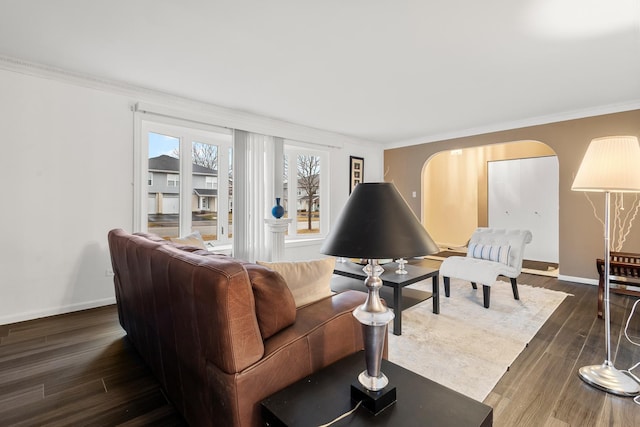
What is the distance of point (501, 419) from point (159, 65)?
12.2 feet

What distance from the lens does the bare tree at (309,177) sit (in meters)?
5.59

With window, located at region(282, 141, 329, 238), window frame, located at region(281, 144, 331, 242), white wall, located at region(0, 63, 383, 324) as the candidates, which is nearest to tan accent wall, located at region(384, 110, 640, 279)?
window frame, located at region(281, 144, 331, 242)

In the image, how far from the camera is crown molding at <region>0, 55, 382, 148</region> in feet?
9.58

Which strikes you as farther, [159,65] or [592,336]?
[159,65]

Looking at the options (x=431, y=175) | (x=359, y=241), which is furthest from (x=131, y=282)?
(x=431, y=175)

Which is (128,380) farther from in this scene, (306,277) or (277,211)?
(277,211)

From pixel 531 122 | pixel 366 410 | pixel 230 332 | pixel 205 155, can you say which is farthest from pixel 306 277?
pixel 531 122

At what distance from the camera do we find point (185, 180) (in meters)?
4.09

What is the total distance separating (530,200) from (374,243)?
6308 mm

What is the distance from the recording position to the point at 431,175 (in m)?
7.47

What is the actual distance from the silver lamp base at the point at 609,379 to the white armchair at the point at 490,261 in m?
1.15

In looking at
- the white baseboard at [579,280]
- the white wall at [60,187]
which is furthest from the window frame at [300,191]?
the white baseboard at [579,280]

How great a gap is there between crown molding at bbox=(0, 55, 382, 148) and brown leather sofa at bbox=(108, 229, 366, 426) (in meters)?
2.50

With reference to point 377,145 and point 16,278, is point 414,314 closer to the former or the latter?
point 16,278
